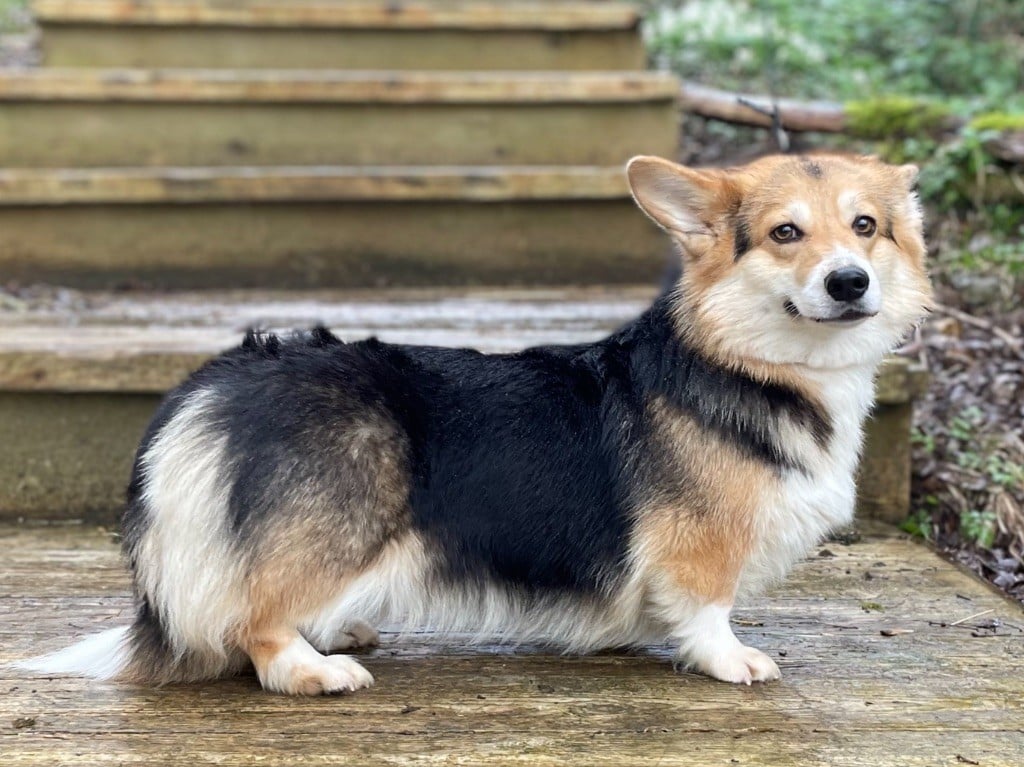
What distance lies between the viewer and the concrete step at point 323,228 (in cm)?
413

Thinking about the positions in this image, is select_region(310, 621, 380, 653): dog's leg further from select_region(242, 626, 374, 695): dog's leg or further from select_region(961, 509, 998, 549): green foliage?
select_region(961, 509, 998, 549): green foliage

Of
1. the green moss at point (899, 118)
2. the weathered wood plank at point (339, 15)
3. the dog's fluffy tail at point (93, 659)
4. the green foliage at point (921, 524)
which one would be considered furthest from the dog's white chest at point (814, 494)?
the weathered wood plank at point (339, 15)

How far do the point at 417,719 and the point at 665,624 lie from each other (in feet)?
1.86

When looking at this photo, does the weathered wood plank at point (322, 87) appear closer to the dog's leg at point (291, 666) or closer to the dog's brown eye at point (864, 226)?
the dog's brown eye at point (864, 226)

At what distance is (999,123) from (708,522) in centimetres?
294

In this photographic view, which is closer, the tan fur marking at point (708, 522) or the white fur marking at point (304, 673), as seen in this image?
the white fur marking at point (304, 673)

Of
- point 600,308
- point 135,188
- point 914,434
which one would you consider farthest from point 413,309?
point 914,434

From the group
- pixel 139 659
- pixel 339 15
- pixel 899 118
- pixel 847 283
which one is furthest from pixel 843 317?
pixel 339 15

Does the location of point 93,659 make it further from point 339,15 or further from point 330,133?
point 339,15

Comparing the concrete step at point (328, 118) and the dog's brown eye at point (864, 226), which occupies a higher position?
the concrete step at point (328, 118)

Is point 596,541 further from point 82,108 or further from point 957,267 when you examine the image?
point 82,108

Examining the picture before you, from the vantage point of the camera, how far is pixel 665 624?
2221 mm

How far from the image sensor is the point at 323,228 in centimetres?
430

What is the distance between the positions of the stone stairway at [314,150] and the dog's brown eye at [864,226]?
2113 millimetres
